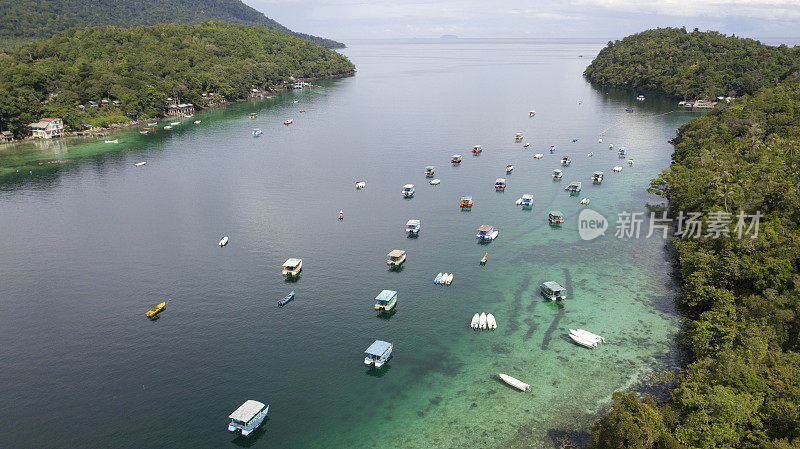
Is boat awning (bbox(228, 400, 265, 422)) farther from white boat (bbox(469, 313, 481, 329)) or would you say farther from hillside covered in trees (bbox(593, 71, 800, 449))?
hillside covered in trees (bbox(593, 71, 800, 449))

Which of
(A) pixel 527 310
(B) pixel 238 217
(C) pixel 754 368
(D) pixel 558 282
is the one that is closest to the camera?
(C) pixel 754 368

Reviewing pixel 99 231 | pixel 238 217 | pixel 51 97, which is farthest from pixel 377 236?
pixel 51 97

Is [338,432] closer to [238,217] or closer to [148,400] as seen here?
[148,400]

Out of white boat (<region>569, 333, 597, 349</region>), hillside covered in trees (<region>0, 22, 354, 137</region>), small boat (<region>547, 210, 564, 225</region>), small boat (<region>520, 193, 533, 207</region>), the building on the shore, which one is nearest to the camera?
white boat (<region>569, 333, 597, 349</region>)

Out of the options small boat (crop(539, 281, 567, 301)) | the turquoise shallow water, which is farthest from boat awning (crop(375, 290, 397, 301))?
small boat (crop(539, 281, 567, 301))

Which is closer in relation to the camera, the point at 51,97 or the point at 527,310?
the point at 527,310

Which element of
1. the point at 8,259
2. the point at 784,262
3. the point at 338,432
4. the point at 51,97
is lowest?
the point at 338,432

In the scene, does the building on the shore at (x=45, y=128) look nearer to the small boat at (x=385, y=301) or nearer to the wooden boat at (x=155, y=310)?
the wooden boat at (x=155, y=310)
